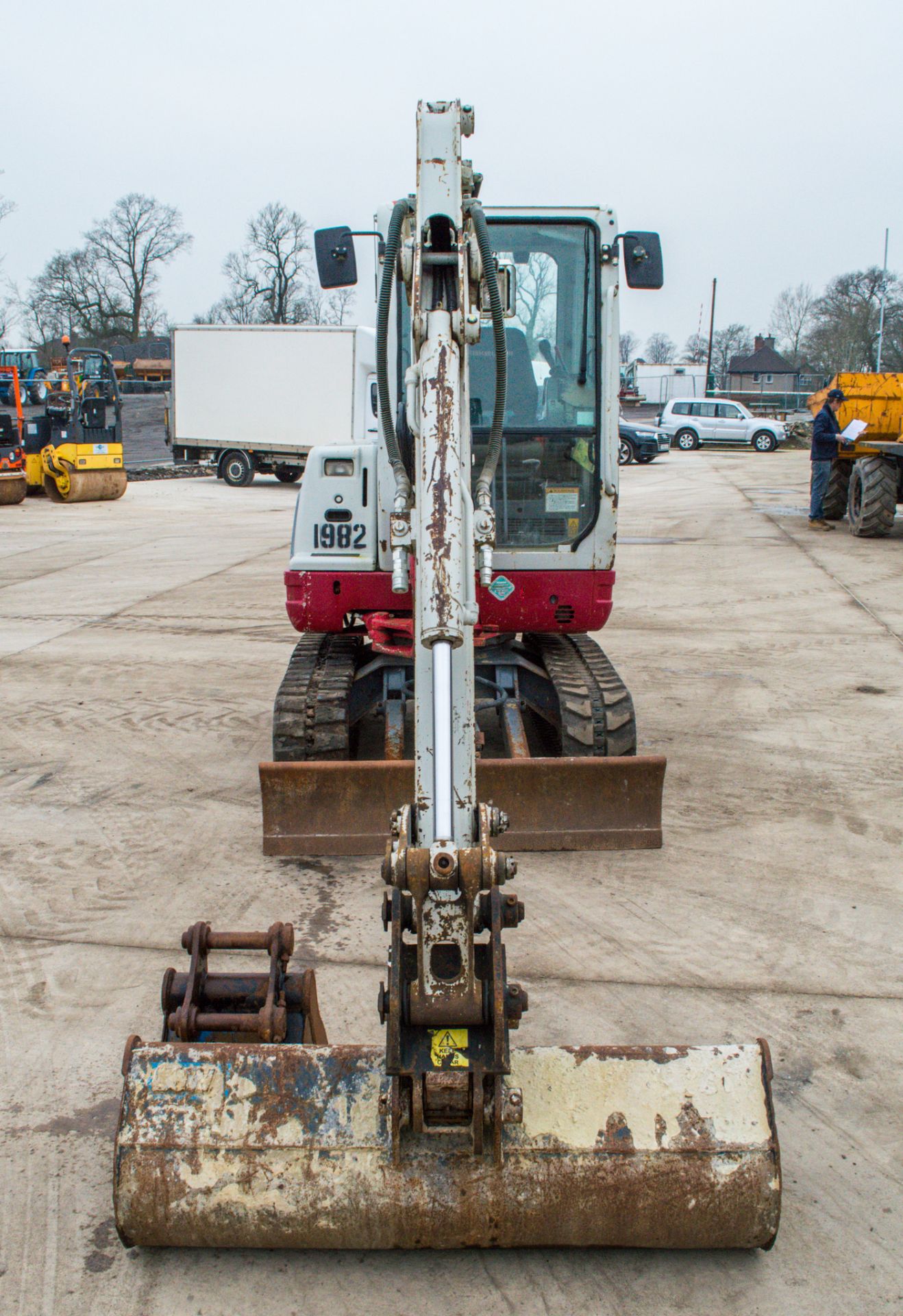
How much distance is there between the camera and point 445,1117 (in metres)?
2.73

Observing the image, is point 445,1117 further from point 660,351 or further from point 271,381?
point 660,351

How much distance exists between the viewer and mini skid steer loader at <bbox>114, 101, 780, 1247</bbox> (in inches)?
106

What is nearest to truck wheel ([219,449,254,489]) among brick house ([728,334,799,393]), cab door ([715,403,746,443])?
cab door ([715,403,746,443])

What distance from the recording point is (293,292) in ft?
230

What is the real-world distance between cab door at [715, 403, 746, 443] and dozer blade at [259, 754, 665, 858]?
36421 mm

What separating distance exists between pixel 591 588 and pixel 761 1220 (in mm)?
3583

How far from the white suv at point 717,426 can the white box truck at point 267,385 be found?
18.4 meters

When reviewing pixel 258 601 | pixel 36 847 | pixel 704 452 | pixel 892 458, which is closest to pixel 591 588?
pixel 36 847

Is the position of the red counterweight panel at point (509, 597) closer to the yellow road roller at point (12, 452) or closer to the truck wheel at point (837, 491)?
the truck wheel at point (837, 491)

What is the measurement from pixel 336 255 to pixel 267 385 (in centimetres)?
2001

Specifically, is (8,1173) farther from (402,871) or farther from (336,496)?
(336,496)

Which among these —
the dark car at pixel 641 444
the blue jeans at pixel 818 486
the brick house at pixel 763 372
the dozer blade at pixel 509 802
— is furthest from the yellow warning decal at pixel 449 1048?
the brick house at pixel 763 372

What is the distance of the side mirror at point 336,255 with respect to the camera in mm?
5301

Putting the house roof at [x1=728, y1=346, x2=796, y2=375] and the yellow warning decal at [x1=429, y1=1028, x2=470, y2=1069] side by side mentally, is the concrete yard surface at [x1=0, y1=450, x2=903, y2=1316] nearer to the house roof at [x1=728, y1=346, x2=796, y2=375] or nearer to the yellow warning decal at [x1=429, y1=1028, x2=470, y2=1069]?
the yellow warning decal at [x1=429, y1=1028, x2=470, y2=1069]
